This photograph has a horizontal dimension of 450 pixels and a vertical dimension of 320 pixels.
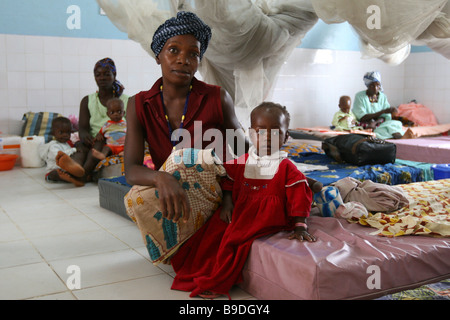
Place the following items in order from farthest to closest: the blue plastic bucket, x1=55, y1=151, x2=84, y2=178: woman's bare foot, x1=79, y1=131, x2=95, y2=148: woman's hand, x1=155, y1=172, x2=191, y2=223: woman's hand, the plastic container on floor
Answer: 1. the plastic container on floor
2. x1=79, y1=131, x2=95, y2=148: woman's hand
3. x1=55, y1=151, x2=84, y2=178: woman's bare foot
4. the blue plastic bucket
5. x1=155, y1=172, x2=191, y2=223: woman's hand

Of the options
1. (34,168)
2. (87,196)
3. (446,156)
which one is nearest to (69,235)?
(87,196)

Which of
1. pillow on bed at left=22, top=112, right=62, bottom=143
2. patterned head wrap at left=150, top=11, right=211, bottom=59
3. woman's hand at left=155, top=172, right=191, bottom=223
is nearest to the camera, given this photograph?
woman's hand at left=155, top=172, right=191, bottom=223

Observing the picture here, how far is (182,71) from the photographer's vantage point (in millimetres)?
2402

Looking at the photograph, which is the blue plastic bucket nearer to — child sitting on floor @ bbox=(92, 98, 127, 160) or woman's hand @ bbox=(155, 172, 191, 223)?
woman's hand @ bbox=(155, 172, 191, 223)

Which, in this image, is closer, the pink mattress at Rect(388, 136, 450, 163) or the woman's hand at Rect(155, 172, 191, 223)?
the woman's hand at Rect(155, 172, 191, 223)

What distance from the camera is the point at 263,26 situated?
396cm

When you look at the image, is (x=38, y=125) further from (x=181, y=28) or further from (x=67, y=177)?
(x=181, y=28)

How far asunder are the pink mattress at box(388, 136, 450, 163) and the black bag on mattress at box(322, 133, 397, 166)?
0.91 metres

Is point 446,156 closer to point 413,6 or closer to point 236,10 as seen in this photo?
point 413,6

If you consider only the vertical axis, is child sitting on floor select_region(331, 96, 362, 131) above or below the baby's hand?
above

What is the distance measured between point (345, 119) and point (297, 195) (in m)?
5.15

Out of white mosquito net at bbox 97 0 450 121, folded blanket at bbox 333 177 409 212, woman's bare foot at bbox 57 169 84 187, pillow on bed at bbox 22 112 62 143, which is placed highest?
white mosquito net at bbox 97 0 450 121

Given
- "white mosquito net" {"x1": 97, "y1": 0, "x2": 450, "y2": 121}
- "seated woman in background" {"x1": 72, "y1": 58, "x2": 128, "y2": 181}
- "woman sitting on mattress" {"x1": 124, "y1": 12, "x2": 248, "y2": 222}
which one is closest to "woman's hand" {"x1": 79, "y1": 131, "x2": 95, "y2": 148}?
"seated woman in background" {"x1": 72, "y1": 58, "x2": 128, "y2": 181}

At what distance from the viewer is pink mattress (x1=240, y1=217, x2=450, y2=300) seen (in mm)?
1967
